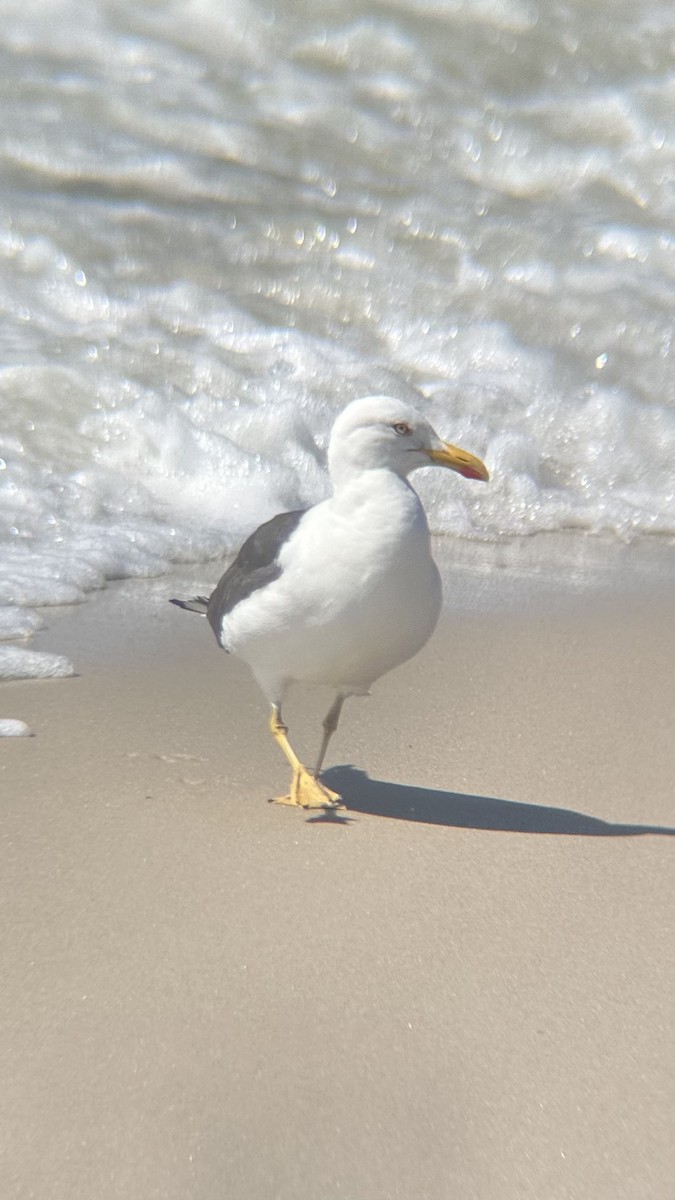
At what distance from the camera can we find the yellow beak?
359 centimetres

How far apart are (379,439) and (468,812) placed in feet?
2.85

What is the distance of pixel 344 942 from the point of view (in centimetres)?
284

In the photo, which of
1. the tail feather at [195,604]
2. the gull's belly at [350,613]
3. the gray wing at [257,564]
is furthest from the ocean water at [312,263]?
the gull's belly at [350,613]

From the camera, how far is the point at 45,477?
6047 millimetres

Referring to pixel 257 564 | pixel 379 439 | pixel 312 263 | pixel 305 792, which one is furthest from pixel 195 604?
pixel 312 263

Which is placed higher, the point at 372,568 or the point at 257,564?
the point at 372,568

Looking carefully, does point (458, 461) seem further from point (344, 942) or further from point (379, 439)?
point (344, 942)

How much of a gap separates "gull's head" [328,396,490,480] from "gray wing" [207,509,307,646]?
0.58 feet

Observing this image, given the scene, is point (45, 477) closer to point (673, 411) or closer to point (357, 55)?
point (673, 411)

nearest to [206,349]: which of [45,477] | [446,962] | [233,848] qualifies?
[45,477]

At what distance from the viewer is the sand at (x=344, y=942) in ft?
7.36

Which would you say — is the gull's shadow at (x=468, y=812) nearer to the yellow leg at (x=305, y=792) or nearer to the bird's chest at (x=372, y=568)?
the yellow leg at (x=305, y=792)

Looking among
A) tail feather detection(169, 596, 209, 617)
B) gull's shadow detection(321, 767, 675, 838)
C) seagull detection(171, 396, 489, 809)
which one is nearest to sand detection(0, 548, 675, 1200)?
gull's shadow detection(321, 767, 675, 838)

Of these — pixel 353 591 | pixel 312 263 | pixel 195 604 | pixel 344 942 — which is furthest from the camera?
pixel 312 263
